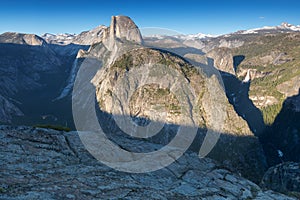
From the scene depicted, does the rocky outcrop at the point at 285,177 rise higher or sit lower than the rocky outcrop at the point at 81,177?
lower

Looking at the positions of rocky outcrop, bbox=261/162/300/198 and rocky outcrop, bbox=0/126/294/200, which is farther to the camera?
rocky outcrop, bbox=261/162/300/198

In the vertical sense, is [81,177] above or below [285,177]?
above

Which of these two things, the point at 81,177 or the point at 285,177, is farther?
the point at 285,177

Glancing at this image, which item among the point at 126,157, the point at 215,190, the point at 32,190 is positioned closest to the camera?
the point at 32,190

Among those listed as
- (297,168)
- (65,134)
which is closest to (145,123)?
(297,168)

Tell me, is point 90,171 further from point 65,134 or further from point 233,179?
point 233,179

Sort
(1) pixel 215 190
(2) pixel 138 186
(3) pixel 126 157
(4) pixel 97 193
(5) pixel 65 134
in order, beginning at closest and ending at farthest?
(4) pixel 97 193 < (2) pixel 138 186 < (1) pixel 215 190 < (3) pixel 126 157 < (5) pixel 65 134

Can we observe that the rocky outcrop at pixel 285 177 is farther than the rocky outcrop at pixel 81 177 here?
Yes

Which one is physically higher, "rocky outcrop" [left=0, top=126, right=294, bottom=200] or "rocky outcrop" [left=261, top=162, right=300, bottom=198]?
"rocky outcrop" [left=0, top=126, right=294, bottom=200]
